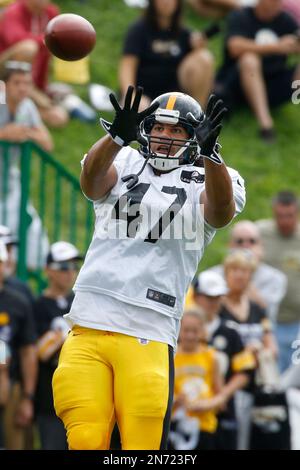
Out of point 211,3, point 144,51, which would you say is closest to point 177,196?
point 144,51

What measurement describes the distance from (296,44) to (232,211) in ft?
23.3

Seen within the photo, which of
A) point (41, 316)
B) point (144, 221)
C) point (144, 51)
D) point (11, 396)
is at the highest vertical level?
point (144, 51)

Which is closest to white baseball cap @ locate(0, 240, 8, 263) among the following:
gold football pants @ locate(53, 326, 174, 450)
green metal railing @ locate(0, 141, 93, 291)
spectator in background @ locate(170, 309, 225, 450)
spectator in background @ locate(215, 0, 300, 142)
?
green metal railing @ locate(0, 141, 93, 291)

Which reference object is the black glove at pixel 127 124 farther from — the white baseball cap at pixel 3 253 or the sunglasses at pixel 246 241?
the sunglasses at pixel 246 241

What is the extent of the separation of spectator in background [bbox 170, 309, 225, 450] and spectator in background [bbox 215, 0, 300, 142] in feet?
14.3

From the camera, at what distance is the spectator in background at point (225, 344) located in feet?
30.5

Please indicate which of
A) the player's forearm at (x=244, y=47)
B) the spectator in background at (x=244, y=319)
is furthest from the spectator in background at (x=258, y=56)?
the spectator in background at (x=244, y=319)

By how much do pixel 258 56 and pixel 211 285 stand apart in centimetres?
420

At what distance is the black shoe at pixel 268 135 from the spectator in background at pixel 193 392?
15.3 feet

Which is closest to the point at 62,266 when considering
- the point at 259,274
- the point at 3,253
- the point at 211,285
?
the point at 3,253

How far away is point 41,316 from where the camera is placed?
925 cm

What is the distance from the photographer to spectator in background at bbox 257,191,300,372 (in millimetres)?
10727

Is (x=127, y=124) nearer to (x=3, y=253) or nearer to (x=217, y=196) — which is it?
(x=217, y=196)
